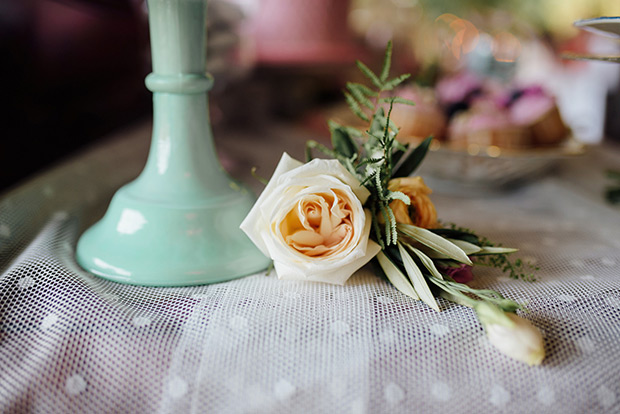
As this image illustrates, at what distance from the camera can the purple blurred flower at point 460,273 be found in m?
0.33

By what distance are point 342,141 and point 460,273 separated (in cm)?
14

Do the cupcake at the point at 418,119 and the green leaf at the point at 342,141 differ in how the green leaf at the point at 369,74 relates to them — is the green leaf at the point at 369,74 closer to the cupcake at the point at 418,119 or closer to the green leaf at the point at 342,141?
the green leaf at the point at 342,141

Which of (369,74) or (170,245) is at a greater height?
(369,74)

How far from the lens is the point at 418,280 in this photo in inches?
12.4

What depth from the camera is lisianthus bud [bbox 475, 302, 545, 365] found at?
26cm

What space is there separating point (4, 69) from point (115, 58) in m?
0.34

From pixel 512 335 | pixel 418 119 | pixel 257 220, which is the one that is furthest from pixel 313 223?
pixel 418 119

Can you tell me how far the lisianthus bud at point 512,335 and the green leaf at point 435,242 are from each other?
5 cm

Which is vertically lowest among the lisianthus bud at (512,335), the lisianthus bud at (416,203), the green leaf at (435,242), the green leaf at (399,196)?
the lisianthus bud at (512,335)

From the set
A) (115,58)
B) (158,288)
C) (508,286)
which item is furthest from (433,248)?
(115,58)

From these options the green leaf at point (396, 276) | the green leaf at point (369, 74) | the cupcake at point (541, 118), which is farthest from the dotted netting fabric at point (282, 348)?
the cupcake at point (541, 118)

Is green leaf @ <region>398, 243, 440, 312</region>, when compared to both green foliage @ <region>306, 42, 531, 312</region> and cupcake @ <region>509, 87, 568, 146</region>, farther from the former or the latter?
cupcake @ <region>509, 87, 568, 146</region>

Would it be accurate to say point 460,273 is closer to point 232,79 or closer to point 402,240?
point 402,240

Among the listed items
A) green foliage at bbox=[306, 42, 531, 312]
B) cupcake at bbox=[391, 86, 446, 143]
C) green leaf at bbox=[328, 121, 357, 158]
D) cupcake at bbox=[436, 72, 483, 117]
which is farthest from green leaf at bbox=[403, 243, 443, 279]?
cupcake at bbox=[436, 72, 483, 117]
